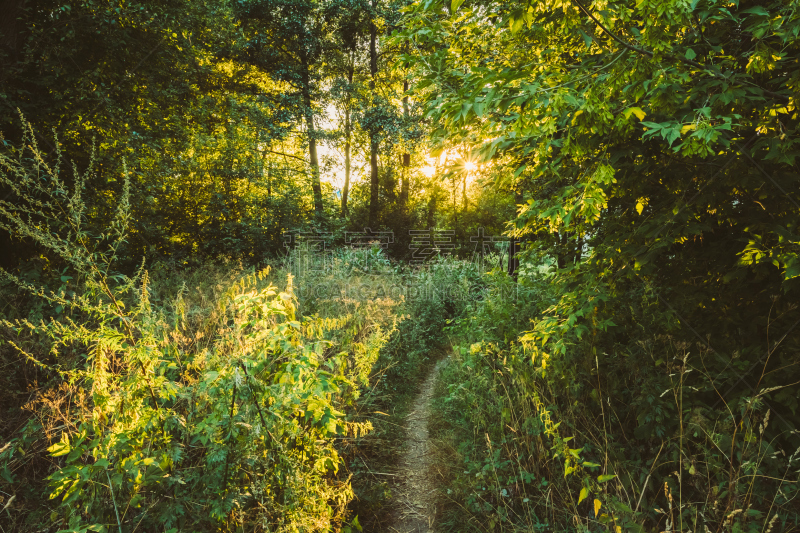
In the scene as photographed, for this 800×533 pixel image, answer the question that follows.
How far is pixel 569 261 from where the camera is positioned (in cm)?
388

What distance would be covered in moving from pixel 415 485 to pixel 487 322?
2480 millimetres

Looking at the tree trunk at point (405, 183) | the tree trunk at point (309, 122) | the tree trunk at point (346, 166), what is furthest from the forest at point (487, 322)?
the tree trunk at point (346, 166)

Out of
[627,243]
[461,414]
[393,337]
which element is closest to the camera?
[627,243]

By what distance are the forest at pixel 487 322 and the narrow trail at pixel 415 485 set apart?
36 mm

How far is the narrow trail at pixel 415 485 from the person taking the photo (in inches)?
133

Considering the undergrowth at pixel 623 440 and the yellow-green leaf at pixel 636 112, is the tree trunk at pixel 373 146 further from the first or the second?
the yellow-green leaf at pixel 636 112

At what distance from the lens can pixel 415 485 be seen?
12.7ft

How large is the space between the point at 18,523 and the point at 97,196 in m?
5.14

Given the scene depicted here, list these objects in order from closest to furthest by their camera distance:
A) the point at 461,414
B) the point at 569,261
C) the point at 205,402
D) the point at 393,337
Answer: the point at 205,402
the point at 569,261
the point at 461,414
the point at 393,337

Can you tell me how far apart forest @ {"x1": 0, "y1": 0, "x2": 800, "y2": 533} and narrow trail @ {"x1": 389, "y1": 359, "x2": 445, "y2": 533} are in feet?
0.12

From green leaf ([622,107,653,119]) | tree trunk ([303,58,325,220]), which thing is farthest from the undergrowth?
tree trunk ([303,58,325,220])

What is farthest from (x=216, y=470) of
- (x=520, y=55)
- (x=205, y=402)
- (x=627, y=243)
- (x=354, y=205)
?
(x=354, y=205)

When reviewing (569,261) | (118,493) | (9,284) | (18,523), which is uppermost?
(569,261)

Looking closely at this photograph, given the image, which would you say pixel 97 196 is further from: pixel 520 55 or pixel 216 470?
pixel 520 55
